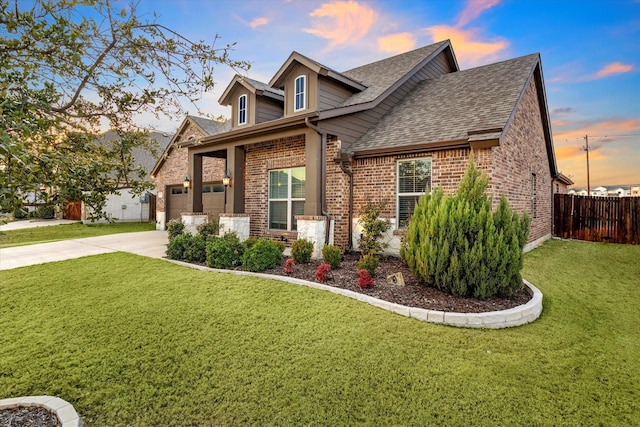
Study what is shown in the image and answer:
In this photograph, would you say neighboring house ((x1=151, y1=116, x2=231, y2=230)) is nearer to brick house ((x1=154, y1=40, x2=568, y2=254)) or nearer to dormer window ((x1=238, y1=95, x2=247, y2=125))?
dormer window ((x1=238, y1=95, x2=247, y2=125))

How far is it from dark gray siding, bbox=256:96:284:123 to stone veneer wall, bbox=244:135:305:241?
3.67 ft

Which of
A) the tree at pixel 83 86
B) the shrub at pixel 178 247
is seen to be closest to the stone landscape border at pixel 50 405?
the tree at pixel 83 86

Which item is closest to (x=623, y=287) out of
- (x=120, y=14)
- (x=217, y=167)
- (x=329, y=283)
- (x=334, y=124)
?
(x=329, y=283)

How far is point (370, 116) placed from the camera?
33.3ft

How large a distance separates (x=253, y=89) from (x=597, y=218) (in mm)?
13837

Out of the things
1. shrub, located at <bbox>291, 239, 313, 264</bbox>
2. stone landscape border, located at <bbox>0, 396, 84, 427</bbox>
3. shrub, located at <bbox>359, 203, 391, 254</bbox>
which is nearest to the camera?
stone landscape border, located at <bbox>0, 396, 84, 427</bbox>

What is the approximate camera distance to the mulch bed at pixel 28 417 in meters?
2.60

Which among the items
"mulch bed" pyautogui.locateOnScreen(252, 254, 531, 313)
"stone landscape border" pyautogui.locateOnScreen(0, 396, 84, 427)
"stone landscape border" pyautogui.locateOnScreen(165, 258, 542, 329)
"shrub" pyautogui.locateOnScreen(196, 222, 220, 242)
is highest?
"shrub" pyautogui.locateOnScreen(196, 222, 220, 242)

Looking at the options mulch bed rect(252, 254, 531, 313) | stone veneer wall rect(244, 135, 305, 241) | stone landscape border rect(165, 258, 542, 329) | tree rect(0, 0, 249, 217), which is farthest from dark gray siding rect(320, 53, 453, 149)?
tree rect(0, 0, 249, 217)

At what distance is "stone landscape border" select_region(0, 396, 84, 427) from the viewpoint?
2594mm

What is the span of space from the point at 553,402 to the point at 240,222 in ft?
28.4

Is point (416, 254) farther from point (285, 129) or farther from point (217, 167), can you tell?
point (217, 167)

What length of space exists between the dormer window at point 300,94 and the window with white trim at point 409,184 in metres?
3.84

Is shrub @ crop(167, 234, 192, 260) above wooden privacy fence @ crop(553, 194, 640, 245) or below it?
below
